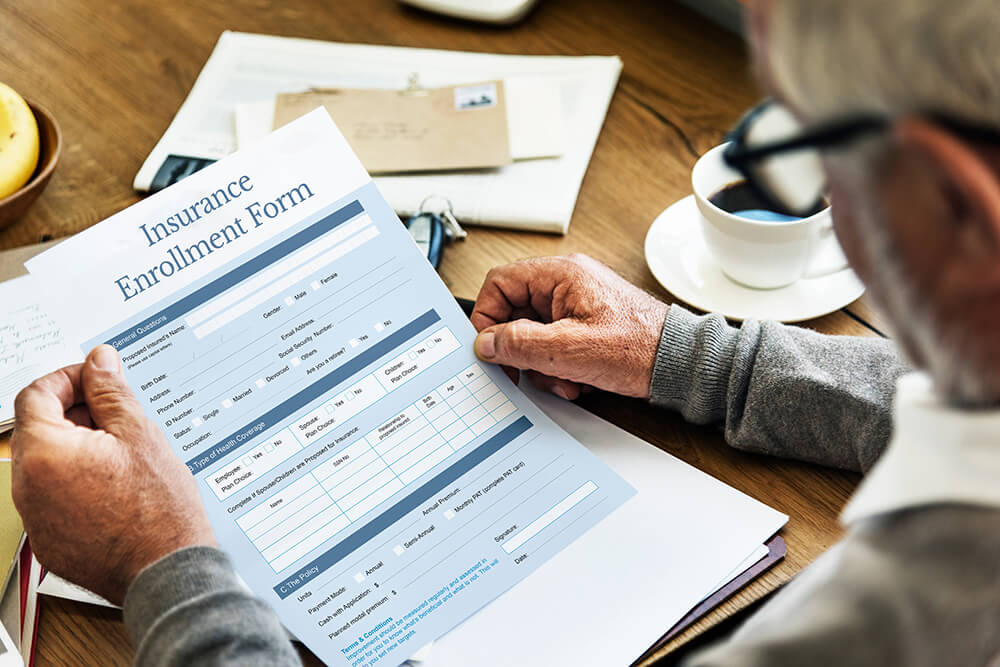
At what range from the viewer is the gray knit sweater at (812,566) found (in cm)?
48

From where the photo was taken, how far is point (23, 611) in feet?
2.51

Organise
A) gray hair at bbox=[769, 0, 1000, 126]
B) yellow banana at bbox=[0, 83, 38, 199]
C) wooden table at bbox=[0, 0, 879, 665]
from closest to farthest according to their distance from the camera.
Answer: gray hair at bbox=[769, 0, 1000, 126], wooden table at bbox=[0, 0, 879, 665], yellow banana at bbox=[0, 83, 38, 199]

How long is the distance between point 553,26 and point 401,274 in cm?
59

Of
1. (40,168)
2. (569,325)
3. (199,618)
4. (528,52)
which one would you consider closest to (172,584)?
(199,618)

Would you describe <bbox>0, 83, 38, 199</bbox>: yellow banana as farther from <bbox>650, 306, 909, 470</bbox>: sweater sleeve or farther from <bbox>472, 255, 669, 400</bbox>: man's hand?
<bbox>650, 306, 909, 470</bbox>: sweater sleeve

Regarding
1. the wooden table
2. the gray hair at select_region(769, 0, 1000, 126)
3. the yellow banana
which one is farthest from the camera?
the yellow banana

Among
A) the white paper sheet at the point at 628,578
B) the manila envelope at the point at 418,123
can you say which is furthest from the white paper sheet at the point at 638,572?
the manila envelope at the point at 418,123

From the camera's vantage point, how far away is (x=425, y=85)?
3.92 feet

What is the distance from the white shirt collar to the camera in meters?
0.48

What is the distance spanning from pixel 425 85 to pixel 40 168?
0.47 meters

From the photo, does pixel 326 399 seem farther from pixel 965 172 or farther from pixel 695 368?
pixel 965 172

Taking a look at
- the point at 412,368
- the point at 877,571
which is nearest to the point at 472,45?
the point at 412,368

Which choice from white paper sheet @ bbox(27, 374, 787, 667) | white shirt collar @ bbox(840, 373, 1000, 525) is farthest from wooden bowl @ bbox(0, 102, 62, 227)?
white shirt collar @ bbox(840, 373, 1000, 525)

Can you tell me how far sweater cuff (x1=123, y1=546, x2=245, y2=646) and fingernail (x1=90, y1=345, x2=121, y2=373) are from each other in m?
0.18
